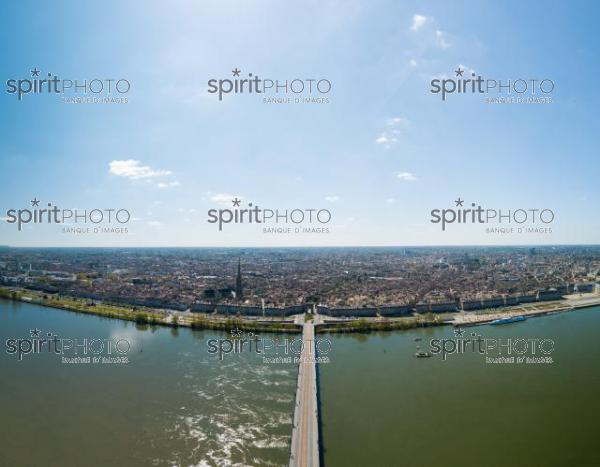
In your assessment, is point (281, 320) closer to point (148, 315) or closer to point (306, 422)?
point (148, 315)

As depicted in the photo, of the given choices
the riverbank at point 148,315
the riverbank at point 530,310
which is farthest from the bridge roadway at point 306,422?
the riverbank at point 530,310

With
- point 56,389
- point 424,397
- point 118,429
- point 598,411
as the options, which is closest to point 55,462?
point 118,429

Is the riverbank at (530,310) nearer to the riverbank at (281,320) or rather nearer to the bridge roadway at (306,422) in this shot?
the riverbank at (281,320)

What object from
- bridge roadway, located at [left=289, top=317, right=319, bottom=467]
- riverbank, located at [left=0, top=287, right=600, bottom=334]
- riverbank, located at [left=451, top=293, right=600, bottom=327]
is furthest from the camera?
riverbank, located at [left=451, top=293, right=600, bottom=327]

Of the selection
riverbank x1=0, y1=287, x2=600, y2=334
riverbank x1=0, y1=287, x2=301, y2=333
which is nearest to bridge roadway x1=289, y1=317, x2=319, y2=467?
riverbank x1=0, y1=287, x2=600, y2=334

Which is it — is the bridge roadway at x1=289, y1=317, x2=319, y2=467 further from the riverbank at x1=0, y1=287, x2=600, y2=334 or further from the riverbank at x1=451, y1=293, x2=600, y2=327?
the riverbank at x1=451, y1=293, x2=600, y2=327

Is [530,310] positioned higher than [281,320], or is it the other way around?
[281,320]

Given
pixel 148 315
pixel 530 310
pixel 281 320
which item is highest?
pixel 148 315

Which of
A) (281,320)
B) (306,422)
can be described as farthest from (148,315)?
(306,422)

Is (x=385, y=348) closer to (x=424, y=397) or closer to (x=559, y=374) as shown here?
(x=424, y=397)
